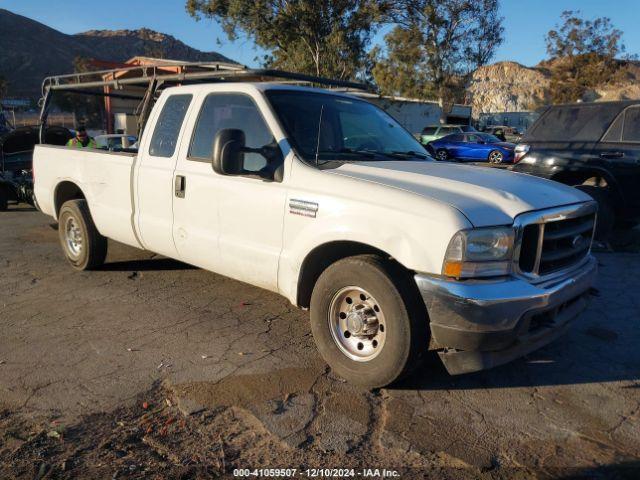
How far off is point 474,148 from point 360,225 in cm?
2320

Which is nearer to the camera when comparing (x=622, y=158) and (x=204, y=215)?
(x=204, y=215)

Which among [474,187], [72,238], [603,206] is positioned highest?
[474,187]

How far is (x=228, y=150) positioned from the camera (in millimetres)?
3516

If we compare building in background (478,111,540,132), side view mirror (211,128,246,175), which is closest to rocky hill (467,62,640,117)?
building in background (478,111,540,132)

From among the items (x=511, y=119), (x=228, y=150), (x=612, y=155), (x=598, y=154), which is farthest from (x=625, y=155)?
(x=511, y=119)

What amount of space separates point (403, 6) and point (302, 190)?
31600 millimetres

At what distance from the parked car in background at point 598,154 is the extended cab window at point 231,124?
5034mm

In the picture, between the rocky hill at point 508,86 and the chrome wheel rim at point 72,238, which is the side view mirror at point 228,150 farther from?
the rocky hill at point 508,86

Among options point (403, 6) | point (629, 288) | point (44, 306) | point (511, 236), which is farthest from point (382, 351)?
point (403, 6)

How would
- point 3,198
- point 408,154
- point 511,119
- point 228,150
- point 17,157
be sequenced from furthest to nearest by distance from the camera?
point 511,119 → point 17,157 → point 3,198 → point 408,154 → point 228,150

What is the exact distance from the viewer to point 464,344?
2.94m

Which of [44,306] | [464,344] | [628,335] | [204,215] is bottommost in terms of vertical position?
[44,306]

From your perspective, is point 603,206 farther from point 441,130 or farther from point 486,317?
point 441,130

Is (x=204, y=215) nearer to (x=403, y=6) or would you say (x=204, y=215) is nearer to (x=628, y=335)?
(x=628, y=335)
